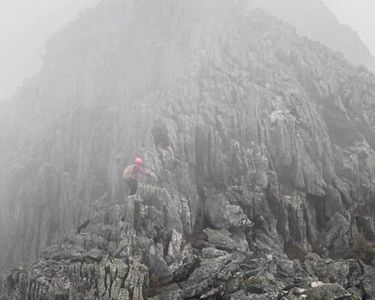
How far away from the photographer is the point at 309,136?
52719mm

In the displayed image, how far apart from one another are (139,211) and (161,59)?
33.5 m

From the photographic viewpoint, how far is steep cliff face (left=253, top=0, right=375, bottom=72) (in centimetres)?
10931

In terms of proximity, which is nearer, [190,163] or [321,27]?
[190,163]

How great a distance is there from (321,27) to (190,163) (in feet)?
264

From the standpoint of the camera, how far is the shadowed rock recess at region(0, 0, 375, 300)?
3534 centimetres

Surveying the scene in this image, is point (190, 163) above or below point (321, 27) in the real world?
below

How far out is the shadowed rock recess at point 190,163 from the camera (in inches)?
1391

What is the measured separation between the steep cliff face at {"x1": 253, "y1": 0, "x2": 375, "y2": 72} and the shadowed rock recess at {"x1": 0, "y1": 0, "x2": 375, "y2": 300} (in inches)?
1620

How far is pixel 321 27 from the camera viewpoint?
371 feet

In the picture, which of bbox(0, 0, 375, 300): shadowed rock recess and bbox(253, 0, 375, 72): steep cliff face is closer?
bbox(0, 0, 375, 300): shadowed rock recess

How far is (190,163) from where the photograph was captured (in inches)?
1900

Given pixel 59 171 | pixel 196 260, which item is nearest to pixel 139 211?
pixel 196 260

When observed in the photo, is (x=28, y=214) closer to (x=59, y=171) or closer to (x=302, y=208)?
(x=59, y=171)

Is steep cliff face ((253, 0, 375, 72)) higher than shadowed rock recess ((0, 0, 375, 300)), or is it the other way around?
steep cliff face ((253, 0, 375, 72))
